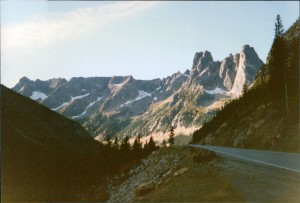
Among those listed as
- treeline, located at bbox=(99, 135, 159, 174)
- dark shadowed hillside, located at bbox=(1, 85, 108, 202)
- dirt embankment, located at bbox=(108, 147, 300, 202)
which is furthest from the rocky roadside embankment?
treeline, located at bbox=(99, 135, 159, 174)

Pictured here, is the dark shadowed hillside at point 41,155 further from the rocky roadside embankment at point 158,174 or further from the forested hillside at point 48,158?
the rocky roadside embankment at point 158,174

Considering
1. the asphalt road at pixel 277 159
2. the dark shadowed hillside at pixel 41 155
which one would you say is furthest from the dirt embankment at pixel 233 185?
the dark shadowed hillside at pixel 41 155

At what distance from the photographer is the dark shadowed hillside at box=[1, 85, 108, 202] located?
270 ft

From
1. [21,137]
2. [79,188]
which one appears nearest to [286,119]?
[79,188]

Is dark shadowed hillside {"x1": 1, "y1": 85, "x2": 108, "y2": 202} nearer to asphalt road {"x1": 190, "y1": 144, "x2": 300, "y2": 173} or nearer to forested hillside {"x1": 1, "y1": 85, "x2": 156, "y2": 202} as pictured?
forested hillside {"x1": 1, "y1": 85, "x2": 156, "y2": 202}

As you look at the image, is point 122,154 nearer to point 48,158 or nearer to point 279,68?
point 48,158

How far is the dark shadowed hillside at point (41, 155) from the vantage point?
270ft

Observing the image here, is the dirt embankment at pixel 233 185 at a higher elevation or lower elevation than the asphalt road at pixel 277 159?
lower

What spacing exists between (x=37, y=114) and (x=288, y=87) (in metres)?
113

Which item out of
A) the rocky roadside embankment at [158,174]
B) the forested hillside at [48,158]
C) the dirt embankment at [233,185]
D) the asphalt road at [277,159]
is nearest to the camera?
the dirt embankment at [233,185]

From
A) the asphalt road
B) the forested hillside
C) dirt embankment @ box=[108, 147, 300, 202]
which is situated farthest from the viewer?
the forested hillside

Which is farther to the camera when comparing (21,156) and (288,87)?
(21,156)

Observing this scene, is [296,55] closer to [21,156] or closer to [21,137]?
[21,156]

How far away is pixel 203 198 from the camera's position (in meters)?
14.0
